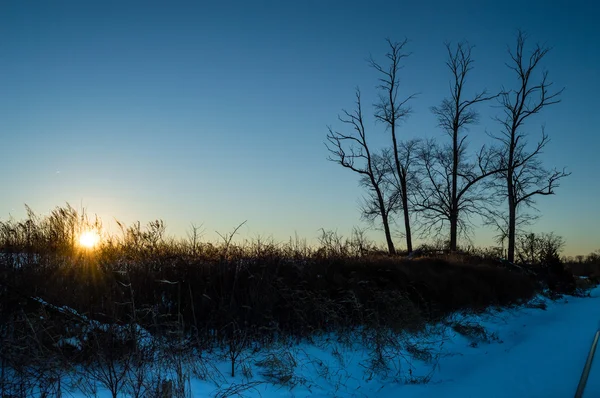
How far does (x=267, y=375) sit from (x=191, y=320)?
1.72 m

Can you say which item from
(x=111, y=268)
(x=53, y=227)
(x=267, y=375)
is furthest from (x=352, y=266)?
(x=53, y=227)

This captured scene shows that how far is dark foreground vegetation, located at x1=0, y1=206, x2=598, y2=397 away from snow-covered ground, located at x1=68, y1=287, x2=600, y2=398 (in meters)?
0.44

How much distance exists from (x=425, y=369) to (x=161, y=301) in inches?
207

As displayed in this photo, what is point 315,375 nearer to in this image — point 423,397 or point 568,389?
point 423,397

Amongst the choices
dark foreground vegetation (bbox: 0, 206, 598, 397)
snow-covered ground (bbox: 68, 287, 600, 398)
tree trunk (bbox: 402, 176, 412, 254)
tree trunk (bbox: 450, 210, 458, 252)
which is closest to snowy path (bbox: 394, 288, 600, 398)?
snow-covered ground (bbox: 68, 287, 600, 398)

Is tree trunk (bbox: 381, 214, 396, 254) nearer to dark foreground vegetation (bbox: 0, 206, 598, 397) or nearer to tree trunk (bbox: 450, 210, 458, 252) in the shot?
tree trunk (bbox: 450, 210, 458, 252)

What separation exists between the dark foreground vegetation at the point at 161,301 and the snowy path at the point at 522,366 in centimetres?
153

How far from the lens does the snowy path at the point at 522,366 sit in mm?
6969

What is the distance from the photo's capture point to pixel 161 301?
24.6 feet

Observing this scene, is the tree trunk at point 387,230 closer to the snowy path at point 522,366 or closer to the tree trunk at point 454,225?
the tree trunk at point 454,225

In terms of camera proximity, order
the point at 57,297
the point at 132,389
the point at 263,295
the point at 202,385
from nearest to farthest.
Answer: the point at 132,389 → the point at 202,385 → the point at 57,297 → the point at 263,295

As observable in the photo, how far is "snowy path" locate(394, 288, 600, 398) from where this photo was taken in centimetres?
697

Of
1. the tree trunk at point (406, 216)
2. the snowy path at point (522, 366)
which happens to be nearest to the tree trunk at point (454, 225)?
the tree trunk at point (406, 216)

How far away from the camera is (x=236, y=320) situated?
24.8ft
